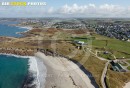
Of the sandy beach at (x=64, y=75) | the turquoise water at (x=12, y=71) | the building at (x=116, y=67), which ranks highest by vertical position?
the building at (x=116, y=67)

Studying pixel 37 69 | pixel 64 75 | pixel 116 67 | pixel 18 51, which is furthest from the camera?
pixel 18 51

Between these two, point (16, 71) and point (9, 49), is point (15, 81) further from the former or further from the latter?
point (9, 49)

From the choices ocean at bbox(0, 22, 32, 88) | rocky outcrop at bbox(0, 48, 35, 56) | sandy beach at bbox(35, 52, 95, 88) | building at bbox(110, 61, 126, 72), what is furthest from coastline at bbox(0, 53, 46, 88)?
building at bbox(110, 61, 126, 72)

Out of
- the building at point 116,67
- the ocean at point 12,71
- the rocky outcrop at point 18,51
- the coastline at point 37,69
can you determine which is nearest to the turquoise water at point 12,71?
the ocean at point 12,71

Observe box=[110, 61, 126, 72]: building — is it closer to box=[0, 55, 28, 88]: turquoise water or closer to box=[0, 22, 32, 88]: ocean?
box=[0, 22, 32, 88]: ocean

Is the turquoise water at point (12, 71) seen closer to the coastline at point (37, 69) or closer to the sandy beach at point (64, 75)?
the coastline at point (37, 69)

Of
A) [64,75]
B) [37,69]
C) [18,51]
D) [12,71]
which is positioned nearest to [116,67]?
[64,75]

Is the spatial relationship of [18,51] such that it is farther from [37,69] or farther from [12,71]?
[37,69]
